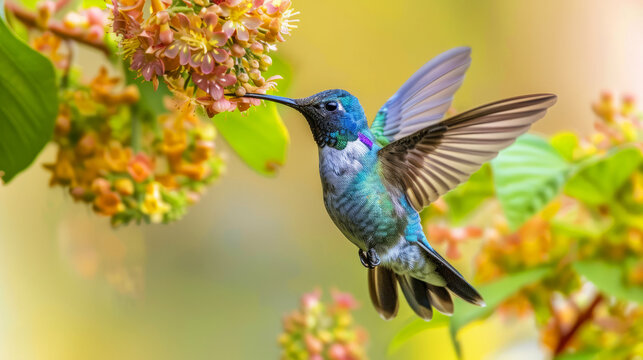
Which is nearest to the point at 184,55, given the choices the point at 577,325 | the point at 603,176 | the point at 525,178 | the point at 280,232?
the point at 525,178

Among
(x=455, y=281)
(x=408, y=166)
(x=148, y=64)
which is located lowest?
(x=455, y=281)

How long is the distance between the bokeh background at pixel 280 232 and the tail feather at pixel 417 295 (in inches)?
41.3

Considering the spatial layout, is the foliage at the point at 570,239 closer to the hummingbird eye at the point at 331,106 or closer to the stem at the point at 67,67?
the hummingbird eye at the point at 331,106

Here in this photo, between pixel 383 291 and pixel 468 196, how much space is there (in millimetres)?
372

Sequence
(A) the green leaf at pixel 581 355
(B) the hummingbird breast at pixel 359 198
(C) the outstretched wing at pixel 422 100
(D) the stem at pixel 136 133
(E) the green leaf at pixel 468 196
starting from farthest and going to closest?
1. (E) the green leaf at pixel 468 196
2. (A) the green leaf at pixel 581 355
3. (D) the stem at pixel 136 133
4. (C) the outstretched wing at pixel 422 100
5. (B) the hummingbird breast at pixel 359 198

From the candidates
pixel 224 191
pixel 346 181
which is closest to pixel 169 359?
pixel 224 191

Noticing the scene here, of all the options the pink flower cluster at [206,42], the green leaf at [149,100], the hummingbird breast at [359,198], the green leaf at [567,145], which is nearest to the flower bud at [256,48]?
the pink flower cluster at [206,42]

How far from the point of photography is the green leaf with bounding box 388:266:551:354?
0.88 metres

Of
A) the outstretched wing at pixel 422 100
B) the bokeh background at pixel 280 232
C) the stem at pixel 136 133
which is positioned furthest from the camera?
the bokeh background at pixel 280 232

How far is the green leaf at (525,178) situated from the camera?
834 mm

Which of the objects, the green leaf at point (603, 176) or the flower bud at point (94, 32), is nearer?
the flower bud at point (94, 32)

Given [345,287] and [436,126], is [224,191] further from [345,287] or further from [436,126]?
[436,126]

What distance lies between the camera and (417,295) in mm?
725

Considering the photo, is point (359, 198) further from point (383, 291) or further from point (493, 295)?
point (493, 295)
